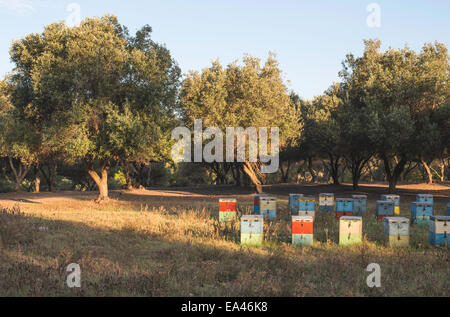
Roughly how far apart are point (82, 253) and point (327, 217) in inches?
475

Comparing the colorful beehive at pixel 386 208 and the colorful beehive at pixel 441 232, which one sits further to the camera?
the colorful beehive at pixel 386 208

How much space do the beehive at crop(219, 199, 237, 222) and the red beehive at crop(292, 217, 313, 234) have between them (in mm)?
4892

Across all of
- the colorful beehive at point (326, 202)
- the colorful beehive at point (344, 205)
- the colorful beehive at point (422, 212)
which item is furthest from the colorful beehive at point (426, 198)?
the colorful beehive at point (344, 205)

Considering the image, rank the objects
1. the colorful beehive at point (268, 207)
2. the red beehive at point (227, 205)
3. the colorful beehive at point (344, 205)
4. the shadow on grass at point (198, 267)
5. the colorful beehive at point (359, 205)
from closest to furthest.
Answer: the shadow on grass at point (198, 267) < the red beehive at point (227, 205) < the colorful beehive at point (344, 205) < the colorful beehive at point (268, 207) < the colorful beehive at point (359, 205)

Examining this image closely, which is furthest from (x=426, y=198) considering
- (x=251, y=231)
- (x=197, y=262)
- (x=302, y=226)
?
(x=197, y=262)

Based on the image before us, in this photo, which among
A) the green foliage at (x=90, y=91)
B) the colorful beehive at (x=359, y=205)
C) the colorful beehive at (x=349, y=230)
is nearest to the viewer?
the colorful beehive at (x=349, y=230)

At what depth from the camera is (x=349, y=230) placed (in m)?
12.4

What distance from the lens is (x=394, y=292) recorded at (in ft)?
25.6

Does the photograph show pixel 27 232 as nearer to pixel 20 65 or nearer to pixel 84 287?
pixel 84 287

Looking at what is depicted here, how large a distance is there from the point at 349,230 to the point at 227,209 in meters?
6.07

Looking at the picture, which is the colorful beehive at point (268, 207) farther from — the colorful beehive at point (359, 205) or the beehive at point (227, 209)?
the colorful beehive at point (359, 205)

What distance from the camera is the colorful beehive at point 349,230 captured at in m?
12.4
